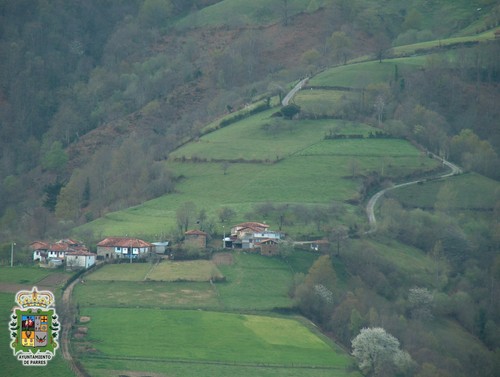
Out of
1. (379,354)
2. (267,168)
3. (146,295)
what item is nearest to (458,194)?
(267,168)

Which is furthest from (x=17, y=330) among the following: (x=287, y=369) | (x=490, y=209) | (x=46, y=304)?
(x=490, y=209)

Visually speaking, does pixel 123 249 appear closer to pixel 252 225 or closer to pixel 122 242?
pixel 122 242

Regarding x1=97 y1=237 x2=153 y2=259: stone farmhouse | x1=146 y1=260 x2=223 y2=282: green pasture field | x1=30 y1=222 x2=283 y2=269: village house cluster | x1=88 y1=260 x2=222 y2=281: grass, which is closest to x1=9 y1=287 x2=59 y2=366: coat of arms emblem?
x1=88 y1=260 x2=222 y2=281: grass

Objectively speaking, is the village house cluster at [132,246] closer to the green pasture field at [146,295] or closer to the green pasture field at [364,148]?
the green pasture field at [146,295]

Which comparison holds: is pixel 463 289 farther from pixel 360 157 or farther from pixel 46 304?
pixel 46 304

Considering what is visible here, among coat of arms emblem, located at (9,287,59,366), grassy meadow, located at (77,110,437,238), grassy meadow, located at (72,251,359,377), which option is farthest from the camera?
grassy meadow, located at (77,110,437,238)

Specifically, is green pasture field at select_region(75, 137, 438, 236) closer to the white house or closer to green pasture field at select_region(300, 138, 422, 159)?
green pasture field at select_region(300, 138, 422, 159)
